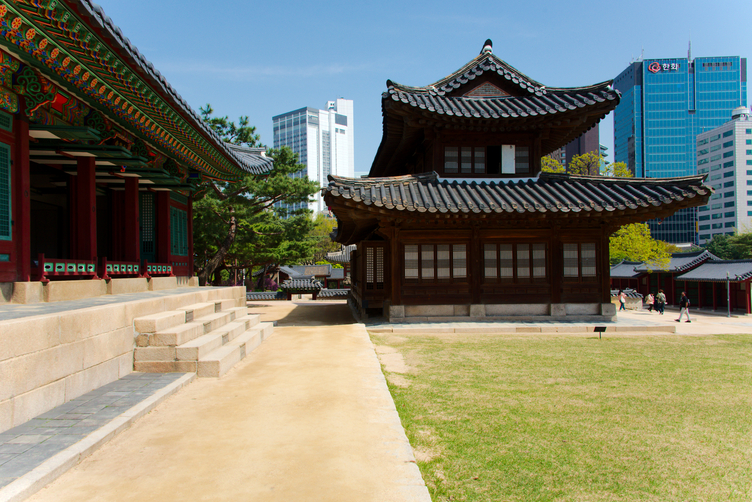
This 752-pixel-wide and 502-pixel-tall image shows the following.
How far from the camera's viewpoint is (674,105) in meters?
113

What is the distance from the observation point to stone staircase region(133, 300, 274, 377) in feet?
20.2

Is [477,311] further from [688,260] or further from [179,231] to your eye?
[688,260]

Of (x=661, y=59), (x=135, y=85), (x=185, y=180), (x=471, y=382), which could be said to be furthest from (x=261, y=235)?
(x=661, y=59)

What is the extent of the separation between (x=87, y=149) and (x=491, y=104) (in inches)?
478

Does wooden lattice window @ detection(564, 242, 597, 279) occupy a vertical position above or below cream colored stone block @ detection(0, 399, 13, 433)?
above

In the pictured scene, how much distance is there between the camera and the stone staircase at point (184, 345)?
20.2 ft

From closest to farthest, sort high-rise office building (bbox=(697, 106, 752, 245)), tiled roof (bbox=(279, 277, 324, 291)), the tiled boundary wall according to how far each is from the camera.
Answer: the tiled boundary wall < tiled roof (bbox=(279, 277, 324, 291)) < high-rise office building (bbox=(697, 106, 752, 245))

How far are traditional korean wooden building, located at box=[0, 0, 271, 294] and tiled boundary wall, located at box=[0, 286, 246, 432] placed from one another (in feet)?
6.00

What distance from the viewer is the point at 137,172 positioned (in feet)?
32.6

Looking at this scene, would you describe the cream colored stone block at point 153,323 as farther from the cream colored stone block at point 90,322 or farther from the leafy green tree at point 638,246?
the leafy green tree at point 638,246

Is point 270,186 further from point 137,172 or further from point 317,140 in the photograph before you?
point 317,140

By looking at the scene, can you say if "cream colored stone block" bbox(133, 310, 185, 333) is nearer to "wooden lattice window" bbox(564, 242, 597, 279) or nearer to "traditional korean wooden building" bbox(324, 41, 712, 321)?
"traditional korean wooden building" bbox(324, 41, 712, 321)

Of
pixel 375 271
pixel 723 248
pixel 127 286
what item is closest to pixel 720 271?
pixel 375 271

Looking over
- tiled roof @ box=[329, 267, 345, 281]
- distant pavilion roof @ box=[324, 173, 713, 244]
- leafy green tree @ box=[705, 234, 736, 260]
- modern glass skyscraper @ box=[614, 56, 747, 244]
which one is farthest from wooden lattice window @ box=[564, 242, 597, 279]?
modern glass skyscraper @ box=[614, 56, 747, 244]
